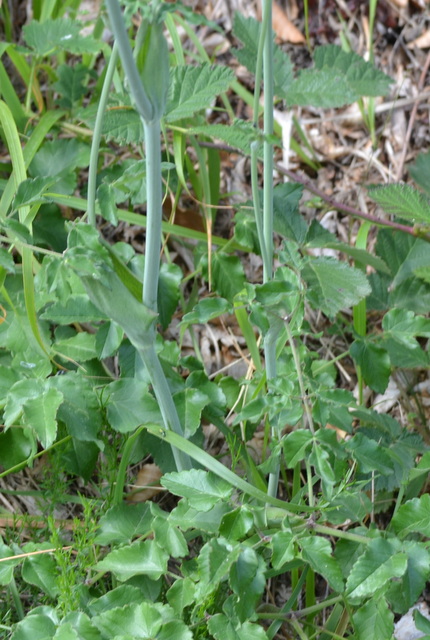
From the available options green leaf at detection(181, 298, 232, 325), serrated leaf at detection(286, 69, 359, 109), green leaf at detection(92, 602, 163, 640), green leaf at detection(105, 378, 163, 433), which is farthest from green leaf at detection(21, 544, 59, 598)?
serrated leaf at detection(286, 69, 359, 109)

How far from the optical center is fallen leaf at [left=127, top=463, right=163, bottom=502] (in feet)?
4.65

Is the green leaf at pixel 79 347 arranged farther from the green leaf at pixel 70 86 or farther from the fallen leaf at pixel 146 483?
the green leaf at pixel 70 86

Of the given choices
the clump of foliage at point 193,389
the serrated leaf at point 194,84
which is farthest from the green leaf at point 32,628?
the serrated leaf at point 194,84

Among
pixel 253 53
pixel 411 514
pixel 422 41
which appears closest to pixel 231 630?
pixel 411 514

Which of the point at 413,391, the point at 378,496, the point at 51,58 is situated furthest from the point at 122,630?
the point at 51,58

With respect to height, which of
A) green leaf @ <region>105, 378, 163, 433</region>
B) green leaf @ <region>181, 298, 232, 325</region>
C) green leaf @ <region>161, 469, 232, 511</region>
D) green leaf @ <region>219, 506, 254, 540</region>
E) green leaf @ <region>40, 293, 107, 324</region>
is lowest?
green leaf @ <region>219, 506, 254, 540</region>

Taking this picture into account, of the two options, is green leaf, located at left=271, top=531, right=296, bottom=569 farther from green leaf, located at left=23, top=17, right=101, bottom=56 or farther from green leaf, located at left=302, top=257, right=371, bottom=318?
green leaf, located at left=23, top=17, right=101, bottom=56

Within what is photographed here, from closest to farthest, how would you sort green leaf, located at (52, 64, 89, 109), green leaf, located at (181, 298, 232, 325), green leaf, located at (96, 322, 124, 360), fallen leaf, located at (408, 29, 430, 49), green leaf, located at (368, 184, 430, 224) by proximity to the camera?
A: 1. green leaf, located at (181, 298, 232, 325)
2. green leaf, located at (96, 322, 124, 360)
3. green leaf, located at (368, 184, 430, 224)
4. green leaf, located at (52, 64, 89, 109)
5. fallen leaf, located at (408, 29, 430, 49)

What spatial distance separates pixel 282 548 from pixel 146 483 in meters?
0.59

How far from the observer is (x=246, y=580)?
3.03 feet

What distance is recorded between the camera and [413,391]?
4.93ft

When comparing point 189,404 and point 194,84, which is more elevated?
point 194,84

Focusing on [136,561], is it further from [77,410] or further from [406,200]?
[406,200]

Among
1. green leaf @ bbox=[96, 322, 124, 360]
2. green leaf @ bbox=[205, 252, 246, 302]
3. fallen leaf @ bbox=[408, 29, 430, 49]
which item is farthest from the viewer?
fallen leaf @ bbox=[408, 29, 430, 49]
